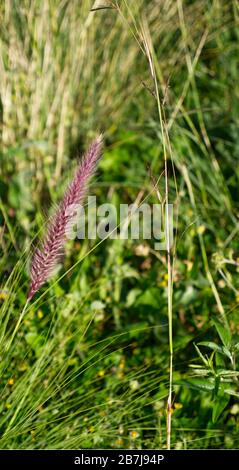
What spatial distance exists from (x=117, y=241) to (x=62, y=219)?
0.94m

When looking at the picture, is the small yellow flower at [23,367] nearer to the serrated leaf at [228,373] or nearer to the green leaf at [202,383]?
the green leaf at [202,383]

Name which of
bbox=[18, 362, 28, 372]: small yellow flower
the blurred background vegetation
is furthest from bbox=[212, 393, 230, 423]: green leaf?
bbox=[18, 362, 28, 372]: small yellow flower

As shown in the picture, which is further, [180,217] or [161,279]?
[180,217]

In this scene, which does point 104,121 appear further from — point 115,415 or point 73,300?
point 115,415

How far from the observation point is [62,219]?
1.36m

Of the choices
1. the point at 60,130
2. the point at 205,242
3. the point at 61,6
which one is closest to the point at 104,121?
the point at 60,130

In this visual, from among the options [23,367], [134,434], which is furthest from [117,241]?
[134,434]

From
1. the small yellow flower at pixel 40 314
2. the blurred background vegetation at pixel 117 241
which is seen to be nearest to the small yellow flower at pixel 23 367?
the blurred background vegetation at pixel 117 241

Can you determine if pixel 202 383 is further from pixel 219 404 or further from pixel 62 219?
pixel 62 219

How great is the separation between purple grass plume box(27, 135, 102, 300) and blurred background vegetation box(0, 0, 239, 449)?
0.20 m

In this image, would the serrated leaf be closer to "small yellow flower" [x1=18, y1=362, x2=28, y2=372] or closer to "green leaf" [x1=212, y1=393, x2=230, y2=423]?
"green leaf" [x1=212, y1=393, x2=230, y2=423]

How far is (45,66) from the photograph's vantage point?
8.32 feet

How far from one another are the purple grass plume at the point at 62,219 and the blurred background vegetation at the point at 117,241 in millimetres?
201
